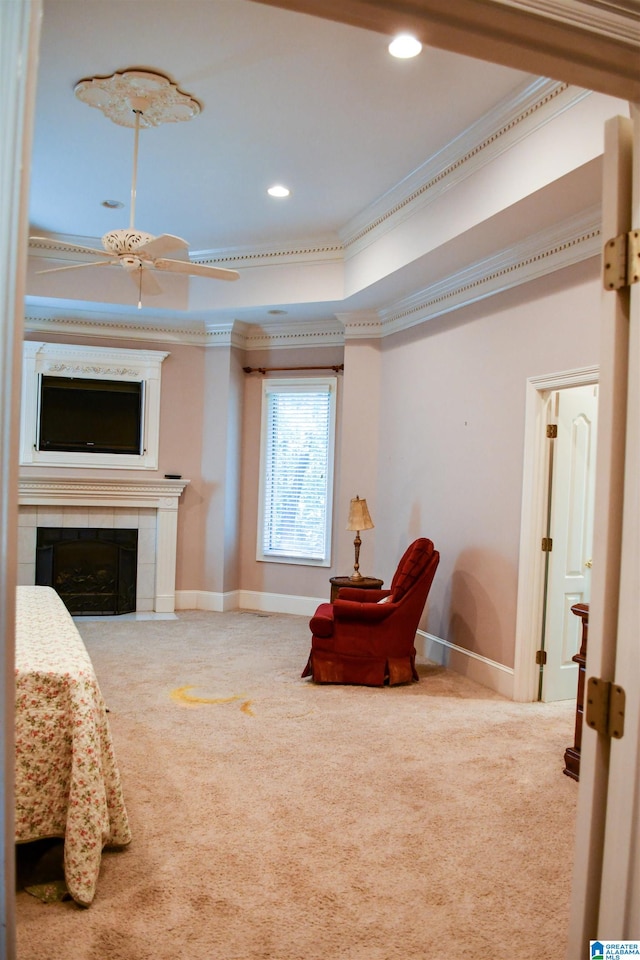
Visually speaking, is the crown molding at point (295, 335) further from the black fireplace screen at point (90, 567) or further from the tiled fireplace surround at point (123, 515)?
the black fireplace screen at point (90, 567)

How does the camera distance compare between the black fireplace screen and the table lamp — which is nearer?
the table lamp

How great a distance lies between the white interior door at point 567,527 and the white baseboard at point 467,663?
0.26 m

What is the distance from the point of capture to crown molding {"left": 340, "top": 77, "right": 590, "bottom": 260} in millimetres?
3650

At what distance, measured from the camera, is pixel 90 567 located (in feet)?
23.7

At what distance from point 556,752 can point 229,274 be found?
3.42 metres

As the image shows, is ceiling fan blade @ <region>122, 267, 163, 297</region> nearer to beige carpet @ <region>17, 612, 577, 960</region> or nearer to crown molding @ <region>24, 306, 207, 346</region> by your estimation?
crown molding @ <region>24, 306, 207, 346</region>

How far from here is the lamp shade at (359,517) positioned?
19.2 ft

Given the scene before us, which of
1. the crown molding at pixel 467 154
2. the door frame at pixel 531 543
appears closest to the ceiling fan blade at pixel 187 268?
the crown molding at pixel 467 154

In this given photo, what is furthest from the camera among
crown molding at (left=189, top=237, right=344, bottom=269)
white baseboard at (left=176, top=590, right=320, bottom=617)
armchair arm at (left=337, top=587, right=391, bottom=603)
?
white baseboard at (left=176, top=590, right=320, bottom=617)

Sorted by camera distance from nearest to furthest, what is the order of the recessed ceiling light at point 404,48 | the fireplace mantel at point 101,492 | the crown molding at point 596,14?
the crown molding at point 596,14
the recessed ceiling light at point 404,48
the fireplace mantel at point 101,492

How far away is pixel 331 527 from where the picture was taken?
7316mm

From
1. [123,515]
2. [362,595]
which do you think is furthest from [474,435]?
[123,515]

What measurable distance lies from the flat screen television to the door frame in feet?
14.0

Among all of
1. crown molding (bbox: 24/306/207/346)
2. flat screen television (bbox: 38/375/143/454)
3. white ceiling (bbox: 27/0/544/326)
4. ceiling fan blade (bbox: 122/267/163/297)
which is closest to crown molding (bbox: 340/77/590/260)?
white ceiling (bbox: 27/0/544/326)
